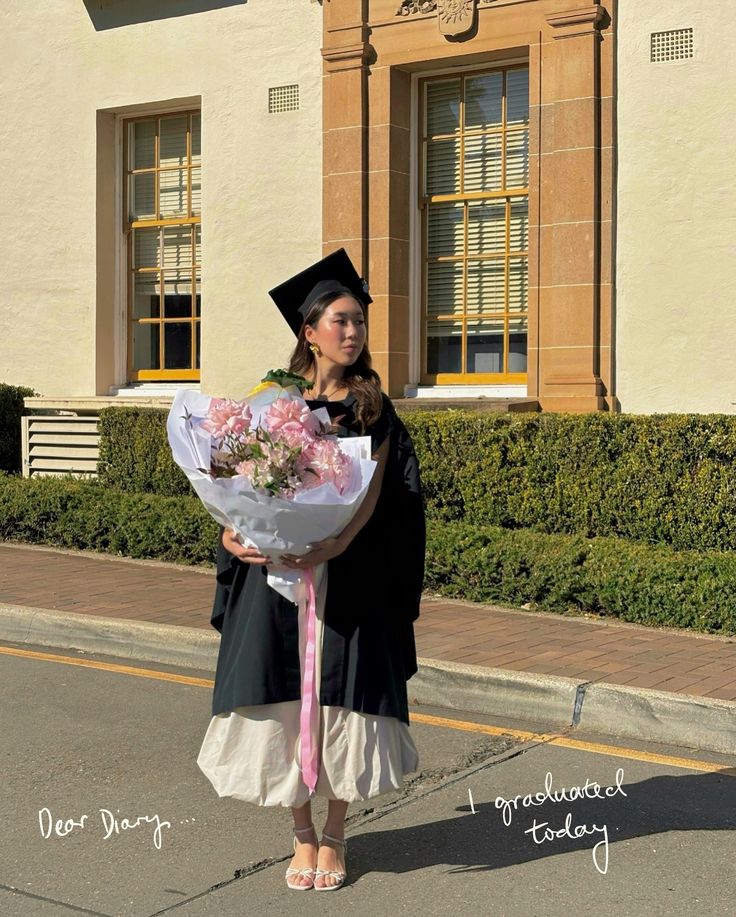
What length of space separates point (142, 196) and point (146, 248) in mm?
600

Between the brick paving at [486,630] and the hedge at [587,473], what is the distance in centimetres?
145

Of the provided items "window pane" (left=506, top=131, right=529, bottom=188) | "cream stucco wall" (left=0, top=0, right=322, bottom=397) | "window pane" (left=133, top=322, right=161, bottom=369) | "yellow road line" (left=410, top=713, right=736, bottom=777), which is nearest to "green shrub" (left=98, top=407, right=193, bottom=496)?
"cream stucco wall" (left=0, top=0, right=322, bottom=397)

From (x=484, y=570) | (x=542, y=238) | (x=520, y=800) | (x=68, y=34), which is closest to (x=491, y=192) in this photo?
(x=542, y=238)

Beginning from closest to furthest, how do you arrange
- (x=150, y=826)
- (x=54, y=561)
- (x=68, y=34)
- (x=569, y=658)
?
(x=150, y=826), (x=569, y=658), (x=54, y=561), (x=68, y=34)

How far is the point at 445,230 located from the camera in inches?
519

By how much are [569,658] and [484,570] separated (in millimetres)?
2049

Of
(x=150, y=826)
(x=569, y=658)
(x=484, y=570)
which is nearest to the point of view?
(x=150, y=826)

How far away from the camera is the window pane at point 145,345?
15.4 meters

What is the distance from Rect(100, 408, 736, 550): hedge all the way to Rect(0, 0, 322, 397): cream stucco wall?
3421 mm

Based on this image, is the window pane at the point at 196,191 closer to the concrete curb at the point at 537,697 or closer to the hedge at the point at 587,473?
the hedge at the point at 587,473

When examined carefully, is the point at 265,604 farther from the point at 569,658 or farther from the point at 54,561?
the point at 54,561

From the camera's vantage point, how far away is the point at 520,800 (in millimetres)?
5492

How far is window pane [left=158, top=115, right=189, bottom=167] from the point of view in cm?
1494

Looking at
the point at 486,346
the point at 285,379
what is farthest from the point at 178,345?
the point at 285,379
